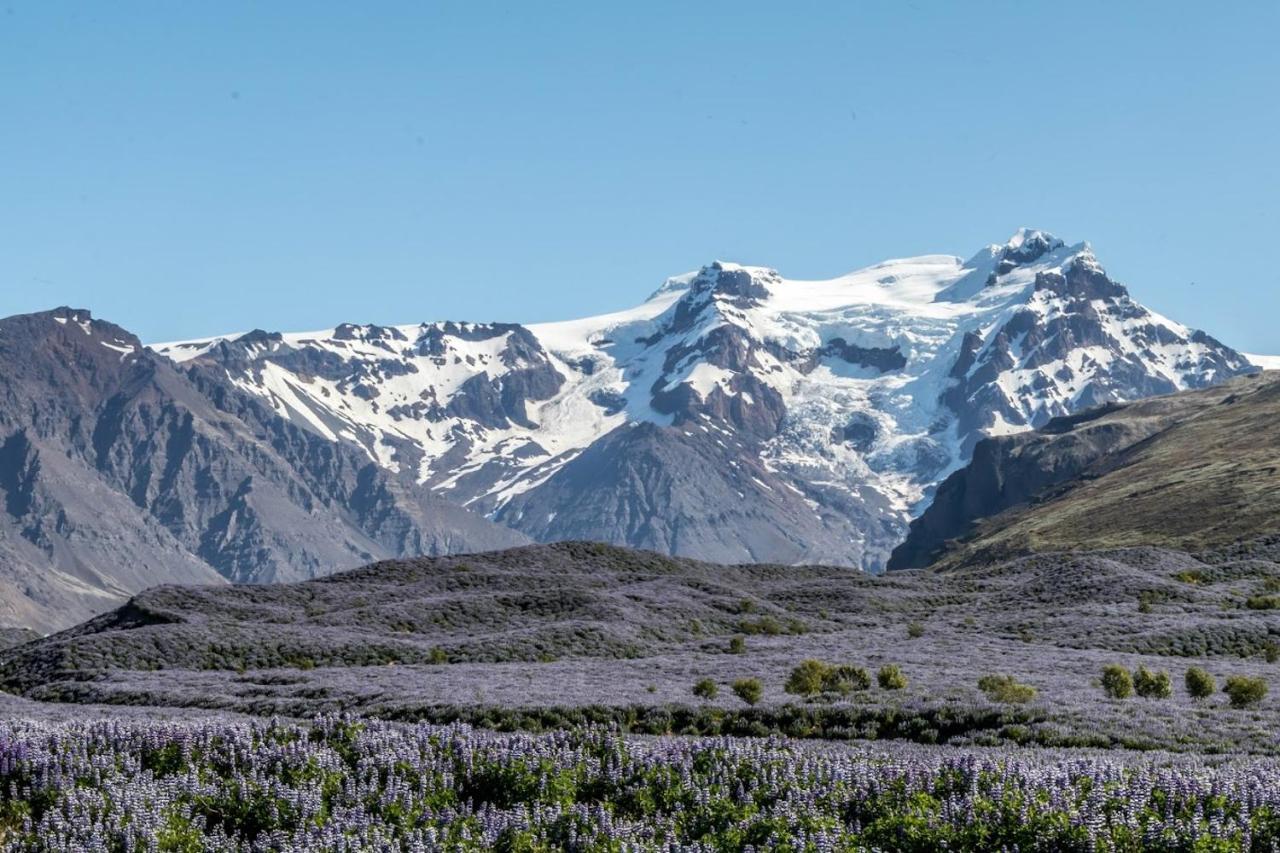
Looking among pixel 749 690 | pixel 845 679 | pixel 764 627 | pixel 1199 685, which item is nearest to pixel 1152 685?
pixel 1199 685

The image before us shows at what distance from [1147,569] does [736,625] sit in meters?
36.4

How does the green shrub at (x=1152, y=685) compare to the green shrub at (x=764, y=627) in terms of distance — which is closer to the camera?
the green shrub at (x=1152, y=685)

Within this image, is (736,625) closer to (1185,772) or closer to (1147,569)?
(1147,569)

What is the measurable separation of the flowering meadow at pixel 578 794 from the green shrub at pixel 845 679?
17545 millimetres

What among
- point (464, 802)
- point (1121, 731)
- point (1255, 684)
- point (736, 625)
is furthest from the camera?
point (736, 625)

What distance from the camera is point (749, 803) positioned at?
22719 mm

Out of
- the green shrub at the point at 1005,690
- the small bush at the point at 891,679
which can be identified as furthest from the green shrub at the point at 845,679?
the green shrub at the point at 1005,690

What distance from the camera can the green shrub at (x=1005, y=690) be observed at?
39062 millimetres

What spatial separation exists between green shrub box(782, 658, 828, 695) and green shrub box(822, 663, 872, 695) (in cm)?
33

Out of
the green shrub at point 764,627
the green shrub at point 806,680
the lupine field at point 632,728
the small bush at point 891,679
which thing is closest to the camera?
the lupine field at point 632,728

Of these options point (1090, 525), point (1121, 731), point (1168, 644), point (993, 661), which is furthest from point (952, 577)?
point (1121, 731)

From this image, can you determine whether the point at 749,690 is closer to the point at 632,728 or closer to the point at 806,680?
the point at 806,680

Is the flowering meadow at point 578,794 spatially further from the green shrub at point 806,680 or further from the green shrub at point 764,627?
the green shrub at point 764,627

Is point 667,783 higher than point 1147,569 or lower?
lower
